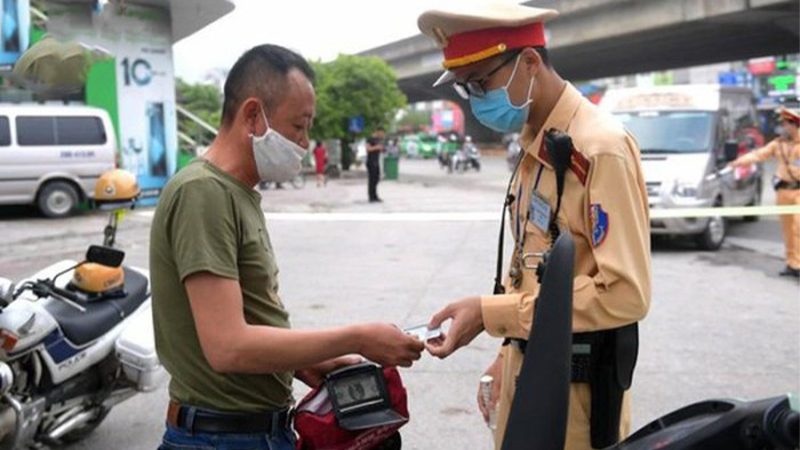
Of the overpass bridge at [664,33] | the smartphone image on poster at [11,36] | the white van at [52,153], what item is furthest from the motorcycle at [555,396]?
the overpass bridge at [664,33]

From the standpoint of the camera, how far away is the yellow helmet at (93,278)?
3887 mm

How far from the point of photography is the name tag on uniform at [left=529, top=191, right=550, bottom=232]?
1965 millimetres

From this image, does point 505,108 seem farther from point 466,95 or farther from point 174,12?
point 174,12

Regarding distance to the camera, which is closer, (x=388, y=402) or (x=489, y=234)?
(x=388, y=402)

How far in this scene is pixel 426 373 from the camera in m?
5.34

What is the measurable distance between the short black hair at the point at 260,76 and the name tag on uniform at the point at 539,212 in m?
0.68

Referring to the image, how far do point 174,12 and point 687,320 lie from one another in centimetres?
561

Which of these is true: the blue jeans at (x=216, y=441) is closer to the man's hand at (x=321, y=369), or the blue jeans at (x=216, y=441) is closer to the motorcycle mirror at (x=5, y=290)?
the man's hand at (x=321, y=369)

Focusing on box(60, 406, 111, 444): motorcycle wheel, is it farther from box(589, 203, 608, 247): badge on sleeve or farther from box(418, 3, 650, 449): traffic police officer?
box(589, 203, 608, 247): badge on sleeve

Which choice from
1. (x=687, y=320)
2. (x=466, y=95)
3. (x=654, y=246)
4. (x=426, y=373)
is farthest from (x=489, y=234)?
(x=466, y=95)

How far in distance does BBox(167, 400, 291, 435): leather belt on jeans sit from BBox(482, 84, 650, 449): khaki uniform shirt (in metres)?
0.61

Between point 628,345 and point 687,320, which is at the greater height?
point 628,345

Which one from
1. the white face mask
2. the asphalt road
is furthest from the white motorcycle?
the white face mask

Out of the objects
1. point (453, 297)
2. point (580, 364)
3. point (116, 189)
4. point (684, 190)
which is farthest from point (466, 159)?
point (580, 364)
